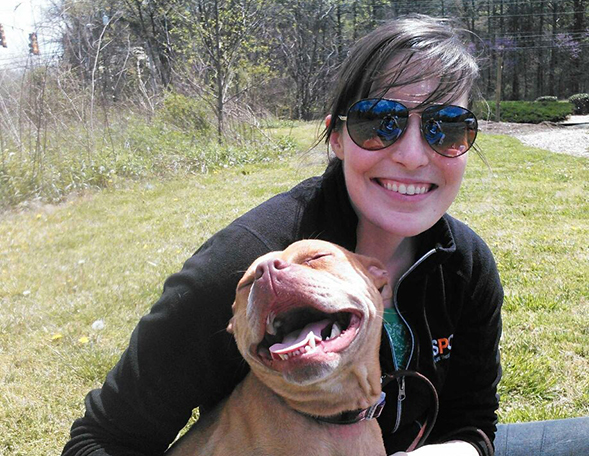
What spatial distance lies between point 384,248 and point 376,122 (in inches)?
20.2

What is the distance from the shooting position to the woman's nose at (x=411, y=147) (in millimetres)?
1932

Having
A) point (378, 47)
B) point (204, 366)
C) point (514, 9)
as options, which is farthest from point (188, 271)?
point (514, 9)

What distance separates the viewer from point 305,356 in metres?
1.49

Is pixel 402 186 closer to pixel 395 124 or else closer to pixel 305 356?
pixel 395 124

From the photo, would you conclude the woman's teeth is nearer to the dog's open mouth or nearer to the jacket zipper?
the jacket zipper

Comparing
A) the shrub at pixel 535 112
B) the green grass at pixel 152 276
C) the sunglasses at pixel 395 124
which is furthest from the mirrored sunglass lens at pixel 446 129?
the shrub at pixel 535 112

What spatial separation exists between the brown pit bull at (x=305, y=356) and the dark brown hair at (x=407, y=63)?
2.09 ft

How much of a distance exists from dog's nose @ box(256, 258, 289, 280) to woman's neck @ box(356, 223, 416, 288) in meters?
0.65

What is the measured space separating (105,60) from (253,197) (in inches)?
293

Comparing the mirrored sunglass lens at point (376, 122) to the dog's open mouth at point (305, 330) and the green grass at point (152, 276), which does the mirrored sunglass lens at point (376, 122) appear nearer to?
the dog's open mouth at point (305, 330)

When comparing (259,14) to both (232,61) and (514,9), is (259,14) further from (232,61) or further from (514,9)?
(514,9)

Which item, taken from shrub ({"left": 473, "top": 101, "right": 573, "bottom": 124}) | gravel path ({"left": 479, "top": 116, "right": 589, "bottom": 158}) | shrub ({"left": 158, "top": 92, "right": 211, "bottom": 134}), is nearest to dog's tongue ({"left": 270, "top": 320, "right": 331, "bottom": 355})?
gravel path ({"left": 479, "top": 116, "right": 589, "bottom": 158})

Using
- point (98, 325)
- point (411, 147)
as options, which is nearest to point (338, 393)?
point (411, 147)

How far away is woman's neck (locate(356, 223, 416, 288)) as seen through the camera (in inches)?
85.1
